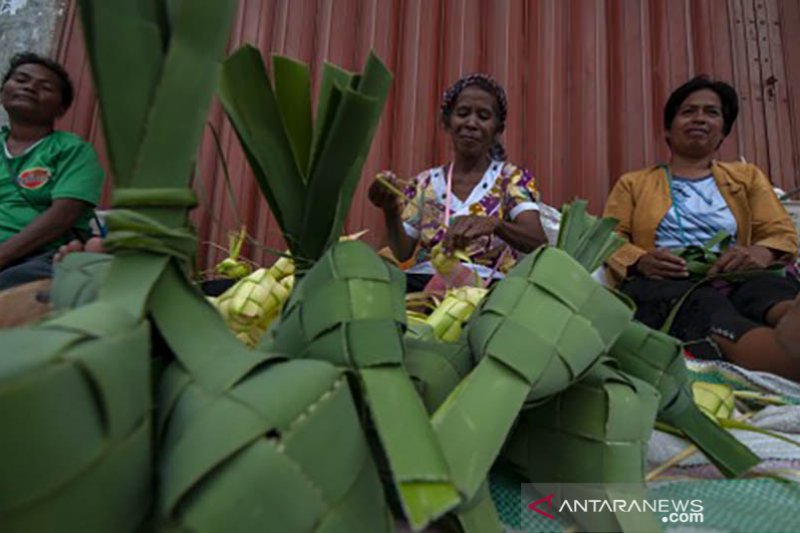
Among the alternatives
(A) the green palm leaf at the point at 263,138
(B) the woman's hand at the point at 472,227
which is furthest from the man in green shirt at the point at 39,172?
(A) the green palm leaf at the point at 263,138

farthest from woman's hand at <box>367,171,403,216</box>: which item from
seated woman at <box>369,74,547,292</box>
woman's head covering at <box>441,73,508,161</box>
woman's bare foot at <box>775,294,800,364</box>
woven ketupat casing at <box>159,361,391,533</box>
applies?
woven ketupat casing at <box>159,361,391,533</box>

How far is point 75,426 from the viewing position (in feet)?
0.49

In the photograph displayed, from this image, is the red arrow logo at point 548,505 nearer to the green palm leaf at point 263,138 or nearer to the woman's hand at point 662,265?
the green palm leaf at point 263,138

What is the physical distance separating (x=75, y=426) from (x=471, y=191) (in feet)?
5.08

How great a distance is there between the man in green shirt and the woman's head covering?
1.05 m

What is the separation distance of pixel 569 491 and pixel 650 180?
154cm

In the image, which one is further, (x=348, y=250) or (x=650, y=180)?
(x=650, y=180)

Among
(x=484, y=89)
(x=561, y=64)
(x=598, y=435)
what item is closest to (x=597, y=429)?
(x=598, y=435)

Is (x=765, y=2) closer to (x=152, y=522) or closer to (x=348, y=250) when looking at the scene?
(x=348, y=250)

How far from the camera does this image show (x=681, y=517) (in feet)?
1.12

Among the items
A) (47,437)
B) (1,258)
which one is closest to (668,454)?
(47,437)

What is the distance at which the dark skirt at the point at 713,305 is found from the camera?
112cm

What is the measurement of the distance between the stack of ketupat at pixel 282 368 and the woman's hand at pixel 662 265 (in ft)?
3.68

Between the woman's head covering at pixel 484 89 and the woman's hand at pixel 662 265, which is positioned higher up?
the woman's head covering at pixel 484 89
